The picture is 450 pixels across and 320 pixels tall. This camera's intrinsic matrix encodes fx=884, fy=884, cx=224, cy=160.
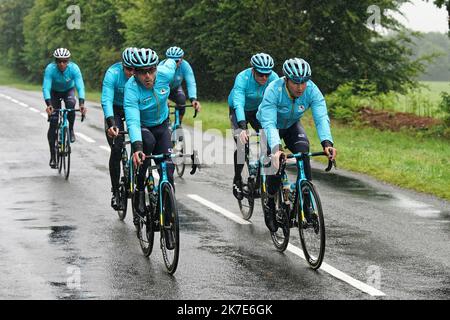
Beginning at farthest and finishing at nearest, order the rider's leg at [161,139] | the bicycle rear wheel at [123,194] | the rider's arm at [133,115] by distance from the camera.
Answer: the bicycle rear wheel at [123,194], the rider's leg at [161,139], the rider's arm at [133,115]

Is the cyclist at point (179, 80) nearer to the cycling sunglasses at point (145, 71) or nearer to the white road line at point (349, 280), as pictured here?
the cycling sunglasses at point (145, 71)

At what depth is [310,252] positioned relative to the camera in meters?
8.39

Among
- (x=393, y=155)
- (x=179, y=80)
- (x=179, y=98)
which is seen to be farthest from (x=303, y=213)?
(x=393, y=155)

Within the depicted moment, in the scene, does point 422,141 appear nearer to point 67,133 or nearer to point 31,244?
A: point 67,133

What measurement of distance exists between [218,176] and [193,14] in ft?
84.7

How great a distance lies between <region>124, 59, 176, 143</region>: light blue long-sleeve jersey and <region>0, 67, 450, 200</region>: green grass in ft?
18.5

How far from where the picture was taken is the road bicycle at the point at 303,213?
26.5 feet

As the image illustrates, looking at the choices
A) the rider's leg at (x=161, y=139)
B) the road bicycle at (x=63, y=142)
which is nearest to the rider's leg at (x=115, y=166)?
the rider's leg at (x=161, y=139)

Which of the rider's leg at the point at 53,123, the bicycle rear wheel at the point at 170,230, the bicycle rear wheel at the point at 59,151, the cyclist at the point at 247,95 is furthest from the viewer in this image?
the rider's leg at the point at 53,123

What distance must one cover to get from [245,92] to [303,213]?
2820 mm

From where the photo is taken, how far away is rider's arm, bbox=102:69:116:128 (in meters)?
10.4

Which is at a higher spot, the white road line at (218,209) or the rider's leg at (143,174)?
the rider's leg at (143,174)

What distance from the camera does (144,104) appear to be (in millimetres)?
8844
